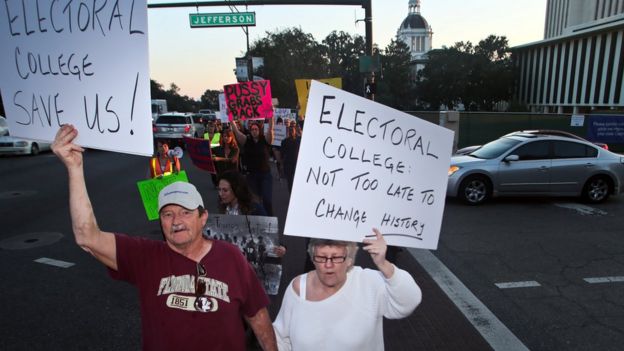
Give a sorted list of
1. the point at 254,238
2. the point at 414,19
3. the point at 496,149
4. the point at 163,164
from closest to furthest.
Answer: the point at 254,238 < the point at 163,164 < the point at 496,149 < the point at 414,19

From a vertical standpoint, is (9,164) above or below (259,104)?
below

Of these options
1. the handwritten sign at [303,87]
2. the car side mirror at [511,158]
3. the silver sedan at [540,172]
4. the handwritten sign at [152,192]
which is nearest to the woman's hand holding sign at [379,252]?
the handwritten sign at [152,192]

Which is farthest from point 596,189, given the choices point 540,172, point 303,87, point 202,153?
point 202,153

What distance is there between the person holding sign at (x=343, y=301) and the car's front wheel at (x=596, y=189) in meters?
9.52

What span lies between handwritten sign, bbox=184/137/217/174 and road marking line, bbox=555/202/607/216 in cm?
753

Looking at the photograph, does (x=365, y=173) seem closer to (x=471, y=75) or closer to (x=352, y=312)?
(x=352, y=312)

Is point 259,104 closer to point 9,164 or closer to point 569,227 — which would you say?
point 569,227

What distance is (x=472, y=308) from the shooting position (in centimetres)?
452

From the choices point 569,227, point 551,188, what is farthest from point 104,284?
point 551,188

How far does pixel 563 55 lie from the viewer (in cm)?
6028

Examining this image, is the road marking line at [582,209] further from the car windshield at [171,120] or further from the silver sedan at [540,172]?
the car windshield at [171,120]

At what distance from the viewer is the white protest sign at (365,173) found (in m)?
2.08

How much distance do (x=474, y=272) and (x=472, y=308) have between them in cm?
116

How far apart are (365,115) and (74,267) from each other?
515 centimetres
